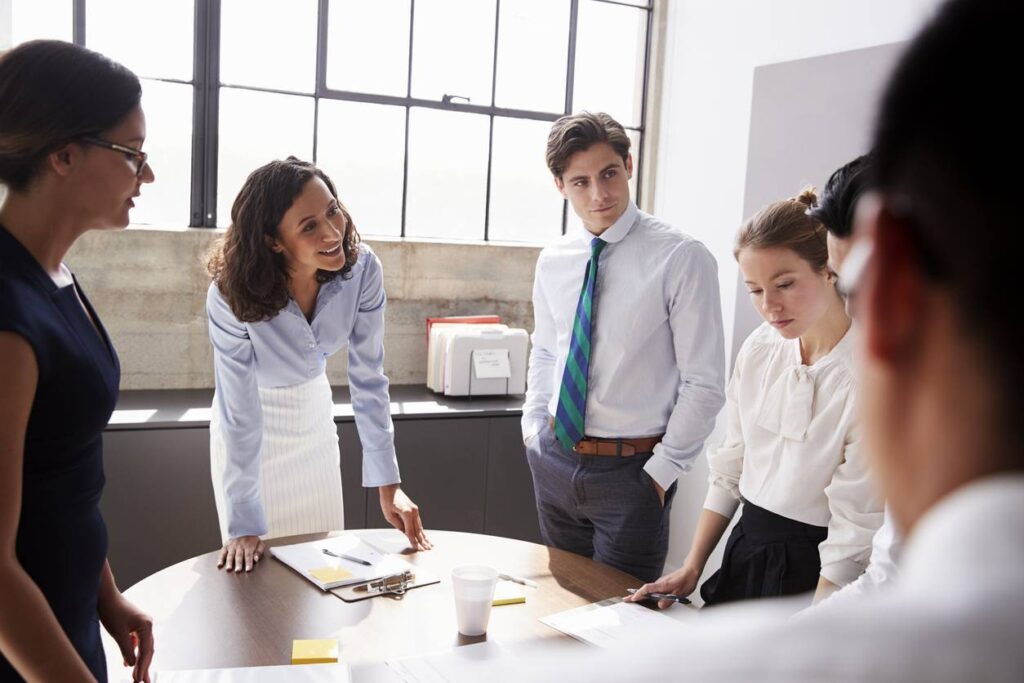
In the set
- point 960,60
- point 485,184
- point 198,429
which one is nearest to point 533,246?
point 485,184

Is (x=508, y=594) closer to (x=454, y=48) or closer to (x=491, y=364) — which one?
(x=491, y=364)

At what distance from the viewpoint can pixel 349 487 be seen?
343cm

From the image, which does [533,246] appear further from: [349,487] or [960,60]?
[960,60]

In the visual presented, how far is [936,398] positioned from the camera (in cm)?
32

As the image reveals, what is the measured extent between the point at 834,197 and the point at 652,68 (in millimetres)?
3002

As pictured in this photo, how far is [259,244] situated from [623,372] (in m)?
1.03

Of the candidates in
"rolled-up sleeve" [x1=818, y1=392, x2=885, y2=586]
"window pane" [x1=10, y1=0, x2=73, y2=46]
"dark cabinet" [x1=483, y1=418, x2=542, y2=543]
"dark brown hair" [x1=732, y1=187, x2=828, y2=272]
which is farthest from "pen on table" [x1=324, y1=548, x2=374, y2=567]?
"window pane" [x1=10, y1=0, x2=73, y2=46]

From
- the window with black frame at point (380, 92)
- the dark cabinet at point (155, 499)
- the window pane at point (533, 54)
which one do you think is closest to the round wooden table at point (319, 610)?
the dark cabinet at point (155, 499)

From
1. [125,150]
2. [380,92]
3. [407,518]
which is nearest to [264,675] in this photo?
[407,518]

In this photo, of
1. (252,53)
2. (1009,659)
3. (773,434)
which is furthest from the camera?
(252,53)

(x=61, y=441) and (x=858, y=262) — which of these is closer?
(x=858, y=262)

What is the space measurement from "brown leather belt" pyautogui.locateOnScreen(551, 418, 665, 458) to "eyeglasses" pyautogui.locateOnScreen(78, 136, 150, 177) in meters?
1.43

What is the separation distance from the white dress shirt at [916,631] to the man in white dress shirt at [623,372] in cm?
213

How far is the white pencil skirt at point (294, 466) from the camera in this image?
247cm
